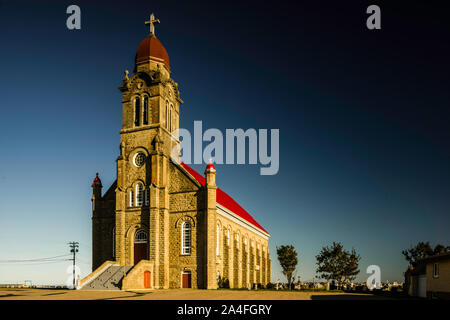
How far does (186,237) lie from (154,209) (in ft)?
14.4

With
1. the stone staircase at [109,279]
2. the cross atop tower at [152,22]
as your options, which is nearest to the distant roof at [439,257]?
the stone staircase at [109,279]

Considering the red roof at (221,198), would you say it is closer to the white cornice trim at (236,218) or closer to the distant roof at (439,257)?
the white cornice trim at (236,218)

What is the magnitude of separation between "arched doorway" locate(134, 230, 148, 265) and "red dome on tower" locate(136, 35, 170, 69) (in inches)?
777

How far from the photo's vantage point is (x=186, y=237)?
4228 cm

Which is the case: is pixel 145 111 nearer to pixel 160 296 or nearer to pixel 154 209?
pixel 154 209

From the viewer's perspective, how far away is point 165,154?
145ft

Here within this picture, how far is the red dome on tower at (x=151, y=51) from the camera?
47.5m

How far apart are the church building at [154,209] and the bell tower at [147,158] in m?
0.10

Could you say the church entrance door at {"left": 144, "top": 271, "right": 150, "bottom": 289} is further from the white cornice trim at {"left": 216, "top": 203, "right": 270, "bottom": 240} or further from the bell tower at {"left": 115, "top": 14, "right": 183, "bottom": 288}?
the white cornice trim at {"left": 216, "top": 203, "right": 270, "bottom": 240}

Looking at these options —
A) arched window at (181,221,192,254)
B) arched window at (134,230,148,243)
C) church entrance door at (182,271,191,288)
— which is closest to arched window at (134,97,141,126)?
arched window at (134,230,148,243)
